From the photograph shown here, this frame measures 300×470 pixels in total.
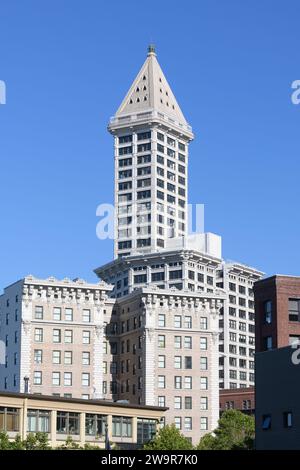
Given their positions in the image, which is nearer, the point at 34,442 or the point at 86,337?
the point at 34,442

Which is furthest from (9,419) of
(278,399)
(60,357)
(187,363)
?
Result: (187,363)

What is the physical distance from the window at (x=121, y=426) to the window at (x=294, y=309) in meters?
22.6

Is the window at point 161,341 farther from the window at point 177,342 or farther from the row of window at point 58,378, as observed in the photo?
the row of window at point 58,378

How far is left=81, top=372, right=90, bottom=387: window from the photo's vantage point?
18832cm

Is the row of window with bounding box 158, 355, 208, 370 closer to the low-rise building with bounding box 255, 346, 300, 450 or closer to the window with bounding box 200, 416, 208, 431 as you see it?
the window with bounding box 200, 416, 208, 431

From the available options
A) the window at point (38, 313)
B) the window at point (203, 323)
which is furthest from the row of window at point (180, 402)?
the window at point (38, 313)

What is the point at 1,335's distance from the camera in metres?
197

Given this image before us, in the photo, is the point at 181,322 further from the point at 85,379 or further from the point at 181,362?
the point at 85,379

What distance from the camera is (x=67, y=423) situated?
385ft

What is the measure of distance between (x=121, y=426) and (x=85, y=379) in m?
67.2

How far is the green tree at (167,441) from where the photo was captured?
113m

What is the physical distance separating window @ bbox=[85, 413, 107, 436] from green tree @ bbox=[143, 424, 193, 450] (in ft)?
19.7

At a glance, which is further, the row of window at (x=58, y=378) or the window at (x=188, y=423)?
the window at (x=188, y=423)
